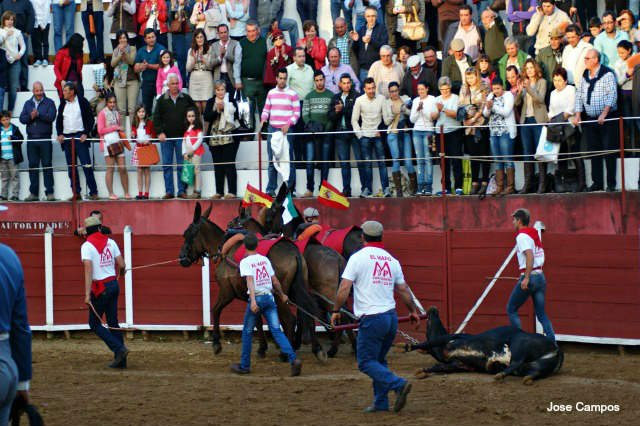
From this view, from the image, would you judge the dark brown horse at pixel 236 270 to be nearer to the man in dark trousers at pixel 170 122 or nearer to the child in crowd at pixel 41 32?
the man in dark trousers at pixel 170 122

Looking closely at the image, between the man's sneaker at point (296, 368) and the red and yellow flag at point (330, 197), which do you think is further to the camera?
the red and yellow flag at point (330, 197)

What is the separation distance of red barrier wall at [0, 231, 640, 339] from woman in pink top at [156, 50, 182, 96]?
3.56 m

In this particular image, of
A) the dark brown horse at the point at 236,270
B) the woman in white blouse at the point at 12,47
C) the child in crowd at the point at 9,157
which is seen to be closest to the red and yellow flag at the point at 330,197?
the dark brown horse at the point at 236,270

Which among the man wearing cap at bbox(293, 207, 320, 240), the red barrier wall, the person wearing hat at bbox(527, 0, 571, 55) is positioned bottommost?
the red barrier wall

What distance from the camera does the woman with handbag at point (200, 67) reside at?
19.1m

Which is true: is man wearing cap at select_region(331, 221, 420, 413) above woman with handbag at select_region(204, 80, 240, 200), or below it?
below

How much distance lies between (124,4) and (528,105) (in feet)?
29.1

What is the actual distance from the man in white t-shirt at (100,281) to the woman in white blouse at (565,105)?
712 centimetres

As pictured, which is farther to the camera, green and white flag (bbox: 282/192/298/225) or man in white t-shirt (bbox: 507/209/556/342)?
green and white flag (bbox: 282/192/298/225)

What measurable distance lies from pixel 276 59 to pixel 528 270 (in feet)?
25.9

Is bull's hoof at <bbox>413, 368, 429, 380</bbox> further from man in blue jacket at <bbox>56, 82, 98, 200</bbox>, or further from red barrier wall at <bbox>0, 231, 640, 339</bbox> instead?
man in blue jacket at <bbox>56, 82, 98, 200</bbox>
